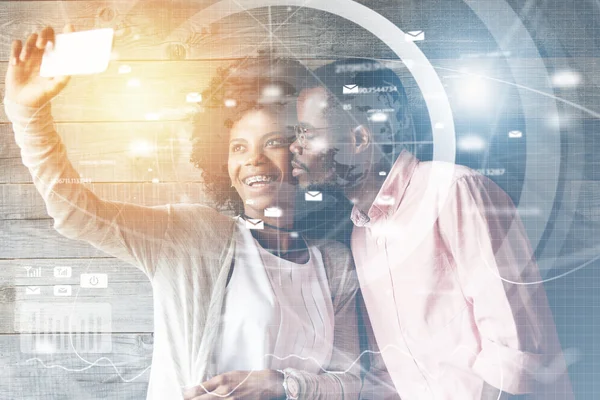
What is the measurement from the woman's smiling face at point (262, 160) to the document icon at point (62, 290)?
407 mm

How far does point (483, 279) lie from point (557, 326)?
0.18m

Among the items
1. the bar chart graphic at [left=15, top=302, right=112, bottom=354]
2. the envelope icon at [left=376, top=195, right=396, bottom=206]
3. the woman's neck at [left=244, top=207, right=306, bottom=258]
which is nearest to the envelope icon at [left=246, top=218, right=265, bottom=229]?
the woman's neck at [left=244, top=207, right=306, bottom=258]

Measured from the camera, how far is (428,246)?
93 cm

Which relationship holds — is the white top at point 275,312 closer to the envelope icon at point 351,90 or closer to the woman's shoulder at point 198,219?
the woman's shoulder at point 198,219

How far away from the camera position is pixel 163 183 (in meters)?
0.96

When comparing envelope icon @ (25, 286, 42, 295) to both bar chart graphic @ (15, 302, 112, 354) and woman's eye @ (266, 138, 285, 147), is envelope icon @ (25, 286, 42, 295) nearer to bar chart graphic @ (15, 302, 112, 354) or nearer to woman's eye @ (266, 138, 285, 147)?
bar chart graphic @ (15, 302, 112, 354)

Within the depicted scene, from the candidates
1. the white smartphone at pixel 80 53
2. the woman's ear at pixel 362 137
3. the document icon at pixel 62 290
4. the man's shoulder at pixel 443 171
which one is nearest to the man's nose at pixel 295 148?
the woman's ear at pixel 362 137

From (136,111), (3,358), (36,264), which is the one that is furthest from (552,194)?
(3,358)

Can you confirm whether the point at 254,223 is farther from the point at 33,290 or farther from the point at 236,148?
the point at 33,290

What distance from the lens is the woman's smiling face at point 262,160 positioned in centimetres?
94

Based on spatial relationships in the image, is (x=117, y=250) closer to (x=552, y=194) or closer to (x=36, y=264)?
(x=36, y=264)

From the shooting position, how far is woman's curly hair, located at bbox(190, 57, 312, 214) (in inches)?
37.0

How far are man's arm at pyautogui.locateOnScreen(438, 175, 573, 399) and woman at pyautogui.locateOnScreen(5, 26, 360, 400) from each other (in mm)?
223

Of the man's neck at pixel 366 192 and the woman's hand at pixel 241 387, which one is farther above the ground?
the man's neck at pixel 366 192
